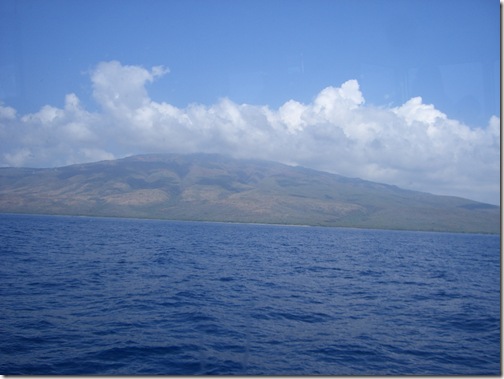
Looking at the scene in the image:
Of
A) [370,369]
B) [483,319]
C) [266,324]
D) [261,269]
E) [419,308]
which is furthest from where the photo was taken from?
[261,269]

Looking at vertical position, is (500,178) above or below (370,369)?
above

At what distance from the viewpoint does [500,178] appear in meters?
11.9

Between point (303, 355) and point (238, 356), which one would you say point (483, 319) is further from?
point (238, 356)

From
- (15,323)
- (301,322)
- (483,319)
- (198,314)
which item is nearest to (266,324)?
(301,322)

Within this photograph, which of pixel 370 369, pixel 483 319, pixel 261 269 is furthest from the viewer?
pixel 261 269

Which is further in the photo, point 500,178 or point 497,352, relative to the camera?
point 497,352

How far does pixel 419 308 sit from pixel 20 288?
24136mm

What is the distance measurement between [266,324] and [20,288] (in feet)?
52.1

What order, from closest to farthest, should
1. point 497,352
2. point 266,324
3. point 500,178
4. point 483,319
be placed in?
point 500,178, point 497,352, point 266,324, point 483,319

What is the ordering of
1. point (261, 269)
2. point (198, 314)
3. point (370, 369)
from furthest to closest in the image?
point (261, 269) < point (198, 314) < point (370, 369)

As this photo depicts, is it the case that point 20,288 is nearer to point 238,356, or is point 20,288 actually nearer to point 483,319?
point 238,356

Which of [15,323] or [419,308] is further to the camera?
[419,308]

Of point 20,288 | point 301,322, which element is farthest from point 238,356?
point 20,288

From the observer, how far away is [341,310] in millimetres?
20875
